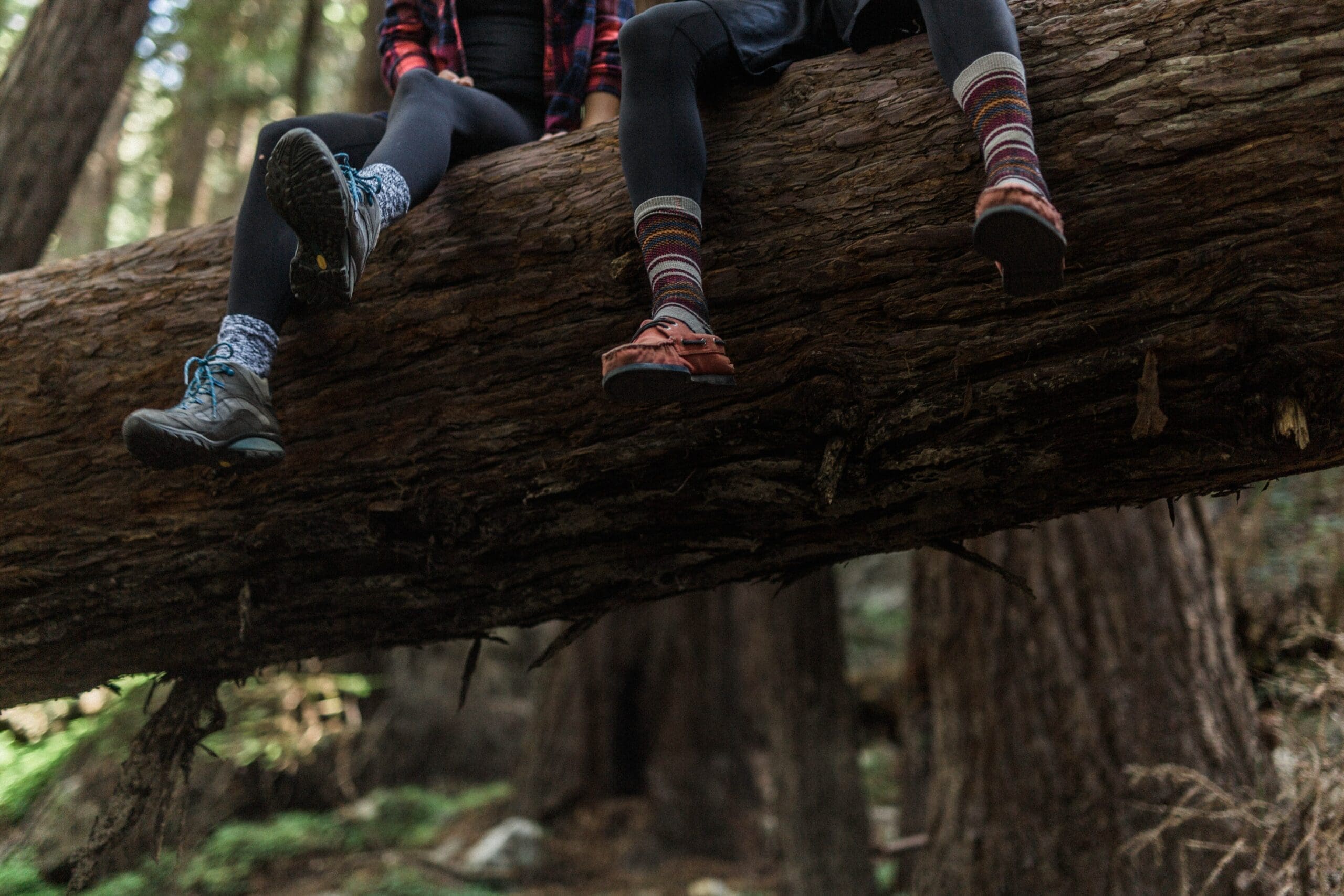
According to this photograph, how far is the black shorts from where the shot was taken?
2088 mm

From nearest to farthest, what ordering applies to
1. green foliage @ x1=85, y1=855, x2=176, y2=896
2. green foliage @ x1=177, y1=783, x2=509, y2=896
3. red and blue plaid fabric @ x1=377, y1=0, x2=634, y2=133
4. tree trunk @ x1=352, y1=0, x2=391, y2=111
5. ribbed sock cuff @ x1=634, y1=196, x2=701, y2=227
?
ribbed sock cuff @ x1=634, y1=196, x2=701, y2=227
red and blue plaid fabric @ x1=377, y1=0, x2=634, y2=133
green foliage @ x1=85, y1=855, x2=176, y2=896
green foliage @ x1=177, y1=783, x2=509, y2=896
tree trunk @ x1=352, y1=0, x2=391, y2=111

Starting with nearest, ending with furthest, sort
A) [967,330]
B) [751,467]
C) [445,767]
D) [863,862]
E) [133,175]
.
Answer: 1. [967,330]
2. [751,467]
3. [863,862]
4. [445,767]
5. [133,175]

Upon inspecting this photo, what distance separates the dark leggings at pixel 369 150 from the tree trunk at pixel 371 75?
4.03m

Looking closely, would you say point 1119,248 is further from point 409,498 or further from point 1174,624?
point 1174,624

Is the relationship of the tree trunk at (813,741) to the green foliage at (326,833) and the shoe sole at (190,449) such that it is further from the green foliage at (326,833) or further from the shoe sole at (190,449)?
the shoe sole at (190,449)

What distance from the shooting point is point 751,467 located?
6.75 ft

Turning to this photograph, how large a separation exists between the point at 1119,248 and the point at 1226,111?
12.9 inches

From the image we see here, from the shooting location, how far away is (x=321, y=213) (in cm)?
167

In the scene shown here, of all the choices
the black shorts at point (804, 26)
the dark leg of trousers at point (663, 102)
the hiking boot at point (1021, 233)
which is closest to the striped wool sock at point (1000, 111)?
the hiking boot at point (1021, 233)

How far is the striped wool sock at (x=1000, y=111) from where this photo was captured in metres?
1.64

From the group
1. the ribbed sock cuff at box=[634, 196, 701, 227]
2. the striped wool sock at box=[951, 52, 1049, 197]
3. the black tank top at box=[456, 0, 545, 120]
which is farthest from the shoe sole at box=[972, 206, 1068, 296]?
the black tank top at box=[456, 0, 545, 120]

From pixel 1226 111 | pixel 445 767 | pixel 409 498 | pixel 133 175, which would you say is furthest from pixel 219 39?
pixel 1226 111

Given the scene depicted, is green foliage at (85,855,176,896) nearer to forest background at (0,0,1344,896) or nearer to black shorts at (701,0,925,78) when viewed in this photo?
forest background at (0,0,1344,896)

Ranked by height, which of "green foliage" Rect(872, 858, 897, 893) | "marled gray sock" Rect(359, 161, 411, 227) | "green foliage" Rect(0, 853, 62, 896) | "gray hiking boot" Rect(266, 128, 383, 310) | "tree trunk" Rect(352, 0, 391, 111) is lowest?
"green foliage" Rect(872, 858, 897, 893)
